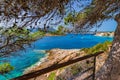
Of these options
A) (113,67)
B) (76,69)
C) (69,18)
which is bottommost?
(76,69)

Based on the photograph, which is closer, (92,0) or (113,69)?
(113,69)

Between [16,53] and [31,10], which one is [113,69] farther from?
[16,53]

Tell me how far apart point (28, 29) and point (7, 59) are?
1.92m

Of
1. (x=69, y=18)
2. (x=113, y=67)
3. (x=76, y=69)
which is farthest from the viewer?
(x=69, y=18)

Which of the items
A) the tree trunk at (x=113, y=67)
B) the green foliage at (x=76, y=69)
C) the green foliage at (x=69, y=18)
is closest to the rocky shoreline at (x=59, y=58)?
the green foliage at (x=69, y=18)

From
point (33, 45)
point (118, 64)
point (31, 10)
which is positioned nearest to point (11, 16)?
point (31, 10)

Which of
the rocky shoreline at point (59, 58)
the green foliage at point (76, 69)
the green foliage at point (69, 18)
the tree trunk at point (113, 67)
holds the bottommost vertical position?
the rocky shoreline at point (59, 58)

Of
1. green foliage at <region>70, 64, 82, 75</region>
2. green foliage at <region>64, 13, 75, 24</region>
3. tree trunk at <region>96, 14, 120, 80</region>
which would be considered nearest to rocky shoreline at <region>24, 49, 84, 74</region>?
green foliage at <region>64, 13, 75, 24</region>

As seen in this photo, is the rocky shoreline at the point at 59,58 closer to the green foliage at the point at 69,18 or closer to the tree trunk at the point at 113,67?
the green foliage at the point at 69,18

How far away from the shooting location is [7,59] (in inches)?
257

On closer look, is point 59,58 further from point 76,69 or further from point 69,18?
A: point 76,69

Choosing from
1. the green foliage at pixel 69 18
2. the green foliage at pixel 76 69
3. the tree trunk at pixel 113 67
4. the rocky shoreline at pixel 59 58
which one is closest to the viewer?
the tree trunk at pixel 113 67

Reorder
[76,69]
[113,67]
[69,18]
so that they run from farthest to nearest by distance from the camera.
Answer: [69,18] → [76,69] → [113,67]

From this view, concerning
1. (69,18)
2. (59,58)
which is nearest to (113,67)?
(69,18)
